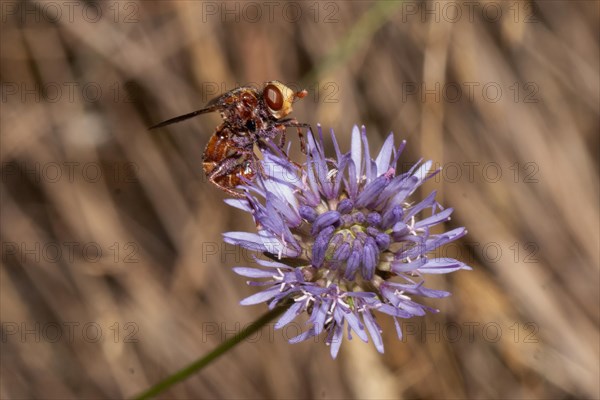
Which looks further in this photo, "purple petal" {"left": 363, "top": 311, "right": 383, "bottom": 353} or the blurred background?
the blurred background

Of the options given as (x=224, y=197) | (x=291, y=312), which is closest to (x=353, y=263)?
(x=291, y=312)

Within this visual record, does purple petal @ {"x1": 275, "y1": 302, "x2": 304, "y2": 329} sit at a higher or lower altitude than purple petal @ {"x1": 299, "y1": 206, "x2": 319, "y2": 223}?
lower

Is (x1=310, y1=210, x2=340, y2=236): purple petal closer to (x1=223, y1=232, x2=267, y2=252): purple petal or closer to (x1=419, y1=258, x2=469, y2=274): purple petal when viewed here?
(x1=223, y1=232, x2=267, y2=252): purple petal

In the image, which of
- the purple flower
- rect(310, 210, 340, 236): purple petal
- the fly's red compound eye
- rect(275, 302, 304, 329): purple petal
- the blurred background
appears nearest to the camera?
rect(275, 302, 304, 329): purple petal

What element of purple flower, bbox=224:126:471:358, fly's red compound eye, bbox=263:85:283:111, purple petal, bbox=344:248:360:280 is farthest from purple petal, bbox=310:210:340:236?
fly's red compound eye, bbox=263:85:283:111

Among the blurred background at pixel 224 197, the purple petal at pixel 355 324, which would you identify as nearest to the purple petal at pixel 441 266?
the purple petal at pixel 355 324
